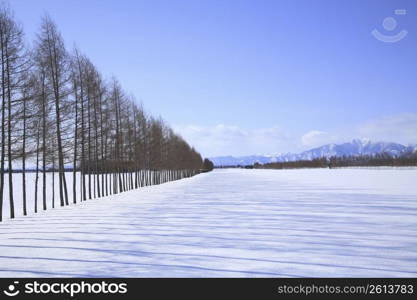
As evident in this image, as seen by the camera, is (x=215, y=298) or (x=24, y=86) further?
(x=24, y=86)

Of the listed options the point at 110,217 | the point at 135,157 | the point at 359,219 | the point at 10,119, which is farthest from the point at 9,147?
the point at 135,157

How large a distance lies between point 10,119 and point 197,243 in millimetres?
14633

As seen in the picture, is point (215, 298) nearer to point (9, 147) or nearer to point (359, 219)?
point (359, 219)

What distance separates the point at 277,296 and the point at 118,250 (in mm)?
4380

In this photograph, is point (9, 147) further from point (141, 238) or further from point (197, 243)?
point (197, 243)

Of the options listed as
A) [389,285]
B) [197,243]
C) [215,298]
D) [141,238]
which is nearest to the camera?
[215,298]

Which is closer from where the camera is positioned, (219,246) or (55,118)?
(219,246)

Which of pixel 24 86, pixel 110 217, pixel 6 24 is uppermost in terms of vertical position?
pixel 6 24

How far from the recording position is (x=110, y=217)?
14945 mm

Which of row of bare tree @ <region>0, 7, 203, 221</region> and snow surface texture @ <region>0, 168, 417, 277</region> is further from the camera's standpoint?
row of bare tree @ <region>0, 7, 203, 221</region>

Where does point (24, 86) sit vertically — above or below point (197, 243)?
above

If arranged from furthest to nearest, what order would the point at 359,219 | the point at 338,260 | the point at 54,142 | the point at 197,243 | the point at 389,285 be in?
the point at 54,142, the point at 359,219, the point at 197,243, the point at 338,260, the point at 389,285

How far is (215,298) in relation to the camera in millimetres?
5168

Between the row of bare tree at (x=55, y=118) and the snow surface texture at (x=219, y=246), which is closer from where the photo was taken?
the snow surface texture at (x=219, y=246)
